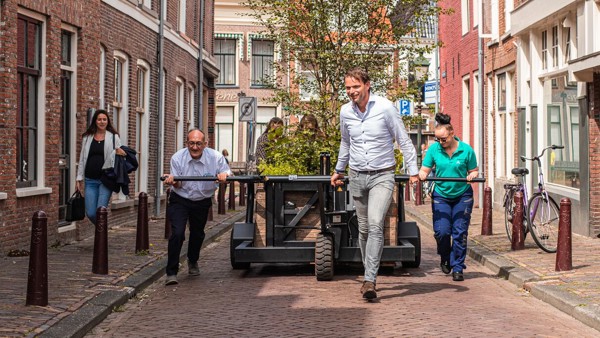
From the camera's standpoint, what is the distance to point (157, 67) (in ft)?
71.4

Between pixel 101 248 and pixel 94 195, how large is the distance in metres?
2.50

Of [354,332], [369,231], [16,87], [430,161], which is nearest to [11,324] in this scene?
[354,332]

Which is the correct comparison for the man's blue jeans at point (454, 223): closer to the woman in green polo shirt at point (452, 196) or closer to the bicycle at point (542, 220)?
the woman in green polo shirt at point (452, 196)

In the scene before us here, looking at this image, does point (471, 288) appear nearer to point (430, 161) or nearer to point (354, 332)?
point (430, 161)

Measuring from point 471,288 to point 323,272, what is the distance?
144 cm

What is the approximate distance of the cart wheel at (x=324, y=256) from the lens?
10.1m

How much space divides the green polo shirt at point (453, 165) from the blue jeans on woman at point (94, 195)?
4.29 metres

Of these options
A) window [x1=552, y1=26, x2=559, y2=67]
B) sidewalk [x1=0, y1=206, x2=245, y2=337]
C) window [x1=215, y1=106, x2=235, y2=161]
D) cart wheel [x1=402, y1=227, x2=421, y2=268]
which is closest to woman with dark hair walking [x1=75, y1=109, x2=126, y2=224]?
sidewalk [x1=0, y1=206, x2=245, y2=337]

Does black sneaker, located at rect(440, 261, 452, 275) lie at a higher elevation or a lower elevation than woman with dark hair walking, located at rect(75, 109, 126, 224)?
lower

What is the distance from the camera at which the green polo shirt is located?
34.7 feet

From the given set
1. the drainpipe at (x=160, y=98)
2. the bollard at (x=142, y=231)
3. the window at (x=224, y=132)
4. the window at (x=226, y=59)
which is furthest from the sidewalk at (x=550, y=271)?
the window at (x=226, y=59)

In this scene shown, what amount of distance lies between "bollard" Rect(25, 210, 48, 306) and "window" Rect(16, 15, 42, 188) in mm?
5012

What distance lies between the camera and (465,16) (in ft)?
90.2

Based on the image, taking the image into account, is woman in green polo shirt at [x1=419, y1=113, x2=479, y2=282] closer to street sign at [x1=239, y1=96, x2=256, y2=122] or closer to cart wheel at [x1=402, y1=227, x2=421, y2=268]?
cart wheel at [x1=402, y1=227, x2=421, y2=268]
